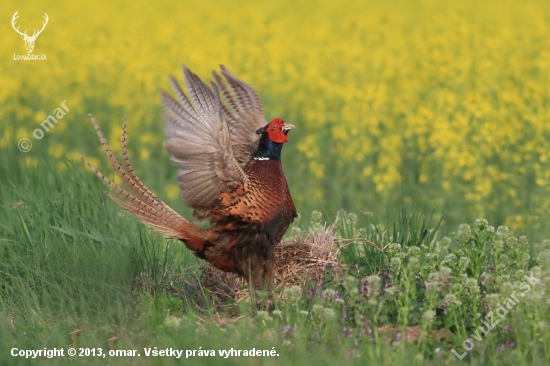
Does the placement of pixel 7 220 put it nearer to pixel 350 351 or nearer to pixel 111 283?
pixel 111 283

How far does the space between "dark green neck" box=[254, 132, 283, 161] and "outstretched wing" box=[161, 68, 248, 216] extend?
163 millimetres

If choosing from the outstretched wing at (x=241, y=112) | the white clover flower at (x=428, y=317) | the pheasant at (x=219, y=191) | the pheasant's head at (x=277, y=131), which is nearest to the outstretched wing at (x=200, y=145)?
the pheasant at (x=219, y=191)

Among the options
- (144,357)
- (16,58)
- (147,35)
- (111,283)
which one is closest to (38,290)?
(111,283)

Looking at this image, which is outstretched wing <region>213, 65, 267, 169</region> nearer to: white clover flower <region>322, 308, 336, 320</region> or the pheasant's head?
the pheasant's head

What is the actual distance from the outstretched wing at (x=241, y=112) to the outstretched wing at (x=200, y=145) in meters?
0.54

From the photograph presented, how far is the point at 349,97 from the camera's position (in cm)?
995

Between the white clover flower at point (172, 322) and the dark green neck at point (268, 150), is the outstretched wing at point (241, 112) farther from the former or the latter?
the white clover flower at point (172, 322)

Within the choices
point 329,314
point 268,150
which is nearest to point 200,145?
point 268,150

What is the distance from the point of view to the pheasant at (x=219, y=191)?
5.17 meters

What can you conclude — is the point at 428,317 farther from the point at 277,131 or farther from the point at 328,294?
the point at 277,131

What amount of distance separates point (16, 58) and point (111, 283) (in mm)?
6870

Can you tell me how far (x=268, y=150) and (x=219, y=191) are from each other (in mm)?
380

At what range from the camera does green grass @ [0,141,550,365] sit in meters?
4.39

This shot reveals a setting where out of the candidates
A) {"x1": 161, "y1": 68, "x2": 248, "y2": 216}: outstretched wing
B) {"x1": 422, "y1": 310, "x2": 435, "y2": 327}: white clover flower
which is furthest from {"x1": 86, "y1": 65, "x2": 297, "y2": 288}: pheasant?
{"x1": 422, "y1": 310, "x2": 435, "y2": 327}: white clover flower
